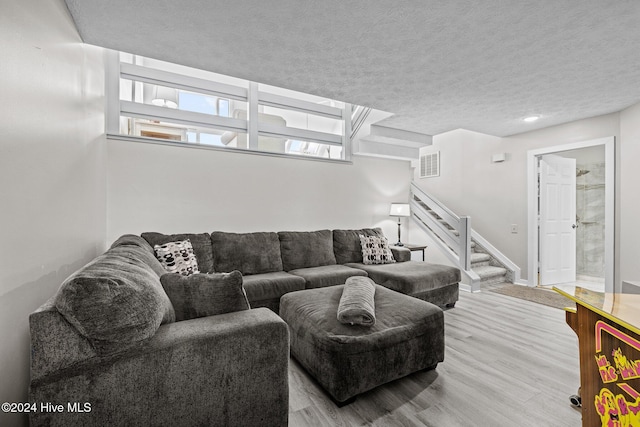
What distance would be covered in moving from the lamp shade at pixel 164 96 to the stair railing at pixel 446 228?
4.08m

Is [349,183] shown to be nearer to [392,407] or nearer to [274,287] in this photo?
[274,287]

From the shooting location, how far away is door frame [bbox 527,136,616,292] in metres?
3.55

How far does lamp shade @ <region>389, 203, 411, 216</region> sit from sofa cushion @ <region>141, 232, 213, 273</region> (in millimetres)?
3009

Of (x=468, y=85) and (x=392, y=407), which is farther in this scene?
(x=468, y=85)

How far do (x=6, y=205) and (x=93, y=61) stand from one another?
2.02 metres

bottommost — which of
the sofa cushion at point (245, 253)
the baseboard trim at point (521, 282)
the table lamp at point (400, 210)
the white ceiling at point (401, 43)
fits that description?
the baseboard trim at point (521, 282)

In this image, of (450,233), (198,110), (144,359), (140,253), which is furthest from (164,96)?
(450,233)

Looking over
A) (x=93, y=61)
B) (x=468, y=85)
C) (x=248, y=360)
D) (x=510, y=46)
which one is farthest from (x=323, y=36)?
(x=248, y=360)

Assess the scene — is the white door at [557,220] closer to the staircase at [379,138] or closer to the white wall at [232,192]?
the staircase at [379,138]

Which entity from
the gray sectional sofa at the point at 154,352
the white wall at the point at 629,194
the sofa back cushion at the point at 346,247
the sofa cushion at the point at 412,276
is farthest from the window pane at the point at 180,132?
the white wall at the point at 629,194

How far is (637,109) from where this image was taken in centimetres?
323

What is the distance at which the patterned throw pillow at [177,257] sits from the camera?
2660 mm

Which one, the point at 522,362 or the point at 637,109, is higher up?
the point at 637,109

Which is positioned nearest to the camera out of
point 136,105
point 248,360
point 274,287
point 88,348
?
point 88,348
